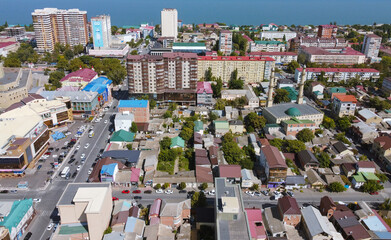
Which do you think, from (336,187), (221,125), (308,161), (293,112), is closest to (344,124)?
(293,112)

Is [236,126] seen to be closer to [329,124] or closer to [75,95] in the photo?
[329,124]

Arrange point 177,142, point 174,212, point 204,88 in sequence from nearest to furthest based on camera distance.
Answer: point 174,212 → point 177,142 → point 204,88

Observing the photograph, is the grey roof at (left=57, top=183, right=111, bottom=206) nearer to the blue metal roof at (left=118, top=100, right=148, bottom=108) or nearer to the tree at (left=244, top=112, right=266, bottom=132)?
the blue metal roof at (left=118, top=100, right=148, bottom=108)

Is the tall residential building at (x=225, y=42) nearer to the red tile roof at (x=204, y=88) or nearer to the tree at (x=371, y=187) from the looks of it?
the red tile roof at (x=204, y=88)

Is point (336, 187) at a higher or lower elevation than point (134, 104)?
lower

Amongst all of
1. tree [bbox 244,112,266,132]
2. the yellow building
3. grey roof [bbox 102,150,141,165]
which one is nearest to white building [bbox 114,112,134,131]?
grey roof [bbox 102,150,141,165]

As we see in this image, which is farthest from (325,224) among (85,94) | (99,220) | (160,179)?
(85,94)
